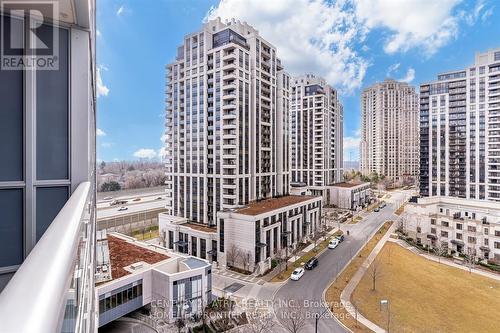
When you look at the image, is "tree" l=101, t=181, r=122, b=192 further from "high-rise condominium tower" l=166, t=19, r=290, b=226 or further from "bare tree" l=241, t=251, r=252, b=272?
"bare tree" l=241, t=251, r=252, b=272

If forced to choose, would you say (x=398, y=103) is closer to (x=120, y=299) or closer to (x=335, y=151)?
(x=335, y=151)

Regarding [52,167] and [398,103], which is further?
[398,103]

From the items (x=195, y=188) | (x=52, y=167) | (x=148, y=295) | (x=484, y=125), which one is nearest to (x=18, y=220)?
(x=52, y=167)

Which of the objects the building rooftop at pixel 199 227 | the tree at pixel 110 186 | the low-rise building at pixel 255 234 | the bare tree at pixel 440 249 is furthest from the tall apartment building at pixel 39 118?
the tree at pixel 110 186

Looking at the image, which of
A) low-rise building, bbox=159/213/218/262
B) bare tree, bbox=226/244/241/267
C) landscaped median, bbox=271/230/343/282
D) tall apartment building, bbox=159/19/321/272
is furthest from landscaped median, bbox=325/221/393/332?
low-rise building, bbox=159/213/218/262

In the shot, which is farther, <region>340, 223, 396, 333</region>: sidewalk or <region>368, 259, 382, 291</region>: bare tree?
<region>368, 259, 382, 291</region>: bare tree

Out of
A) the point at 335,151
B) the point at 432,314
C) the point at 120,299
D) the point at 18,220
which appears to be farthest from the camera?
the point at 335,151
